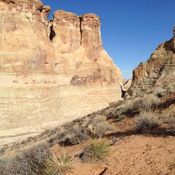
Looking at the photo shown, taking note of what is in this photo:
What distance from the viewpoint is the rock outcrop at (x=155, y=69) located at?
2412 centimetres

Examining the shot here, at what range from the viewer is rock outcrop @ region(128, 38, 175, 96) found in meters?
24.1

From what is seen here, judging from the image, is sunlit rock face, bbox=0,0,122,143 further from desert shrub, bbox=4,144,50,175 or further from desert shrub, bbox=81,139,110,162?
desert shrub, bbox=81,139,110,162

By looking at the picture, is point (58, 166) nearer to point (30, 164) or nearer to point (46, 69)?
point (30, 164)

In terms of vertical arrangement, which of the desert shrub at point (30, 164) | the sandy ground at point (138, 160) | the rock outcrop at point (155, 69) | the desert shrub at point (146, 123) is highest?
the rock outcrop at point (155, 69)

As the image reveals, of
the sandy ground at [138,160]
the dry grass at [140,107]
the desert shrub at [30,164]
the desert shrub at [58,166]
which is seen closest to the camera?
the sandy ground at [138,160]

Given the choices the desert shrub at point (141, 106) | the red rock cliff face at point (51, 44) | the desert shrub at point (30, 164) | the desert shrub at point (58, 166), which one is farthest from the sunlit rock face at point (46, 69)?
the desert shrub at point (58, 166)

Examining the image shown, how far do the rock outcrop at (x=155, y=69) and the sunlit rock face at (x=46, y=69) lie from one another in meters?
9.67

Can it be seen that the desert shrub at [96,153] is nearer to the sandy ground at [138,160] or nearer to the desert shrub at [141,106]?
the sandy ground at [138,160]

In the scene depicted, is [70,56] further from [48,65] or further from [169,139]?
[169,139]

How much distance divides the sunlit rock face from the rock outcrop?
9.67m

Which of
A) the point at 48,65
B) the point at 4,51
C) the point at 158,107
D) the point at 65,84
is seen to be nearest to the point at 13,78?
the point at 4,51

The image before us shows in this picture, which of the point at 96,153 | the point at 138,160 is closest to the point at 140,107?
the point at 96,153

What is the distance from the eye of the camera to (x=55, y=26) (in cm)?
4000

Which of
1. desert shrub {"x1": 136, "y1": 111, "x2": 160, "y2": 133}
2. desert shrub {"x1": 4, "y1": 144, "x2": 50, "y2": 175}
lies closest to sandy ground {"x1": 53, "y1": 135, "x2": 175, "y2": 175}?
desert shrub {"x1": 4, "y1": 144, "x2": 50, "y2": 175}
